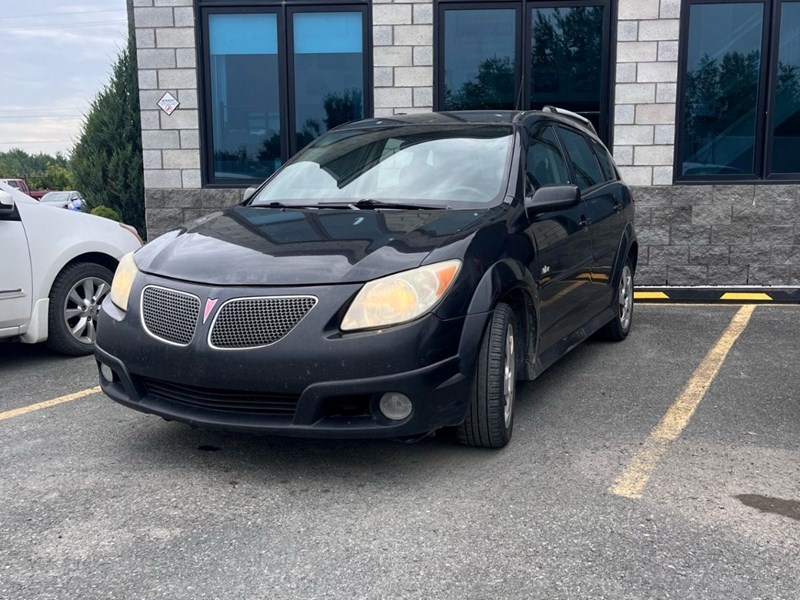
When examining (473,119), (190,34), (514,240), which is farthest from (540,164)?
(190,34)

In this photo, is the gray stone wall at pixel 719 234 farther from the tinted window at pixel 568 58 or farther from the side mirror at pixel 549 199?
the side mirror at pixel 549 199

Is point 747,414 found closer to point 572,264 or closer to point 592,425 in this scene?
point 592,425

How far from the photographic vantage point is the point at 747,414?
449 cm

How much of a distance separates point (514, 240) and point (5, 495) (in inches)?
99.1

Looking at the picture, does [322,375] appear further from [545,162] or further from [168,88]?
[168,88]

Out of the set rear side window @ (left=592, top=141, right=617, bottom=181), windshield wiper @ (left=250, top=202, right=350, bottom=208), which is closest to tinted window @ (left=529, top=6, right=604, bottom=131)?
rear side window @ (left=592, top=141, right=617, bottom=181)

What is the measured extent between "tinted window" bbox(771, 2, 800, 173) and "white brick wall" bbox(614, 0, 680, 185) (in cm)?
118

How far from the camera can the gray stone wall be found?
29.4 ft

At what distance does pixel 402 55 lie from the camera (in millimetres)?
9188

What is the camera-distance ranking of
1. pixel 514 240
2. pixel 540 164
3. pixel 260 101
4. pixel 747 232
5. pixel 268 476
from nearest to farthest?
pixel 268 476
pixel 514 240
pixel 540 164
pixel 747 232
pixel 260 101

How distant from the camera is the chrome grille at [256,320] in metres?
3.28

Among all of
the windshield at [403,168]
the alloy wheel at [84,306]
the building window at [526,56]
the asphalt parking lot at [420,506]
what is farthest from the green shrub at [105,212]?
the windshield at [403,168]

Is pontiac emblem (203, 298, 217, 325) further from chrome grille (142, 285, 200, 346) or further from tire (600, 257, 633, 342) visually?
tire (600, 257, 633, 342)

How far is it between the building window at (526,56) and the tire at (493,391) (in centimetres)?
610
